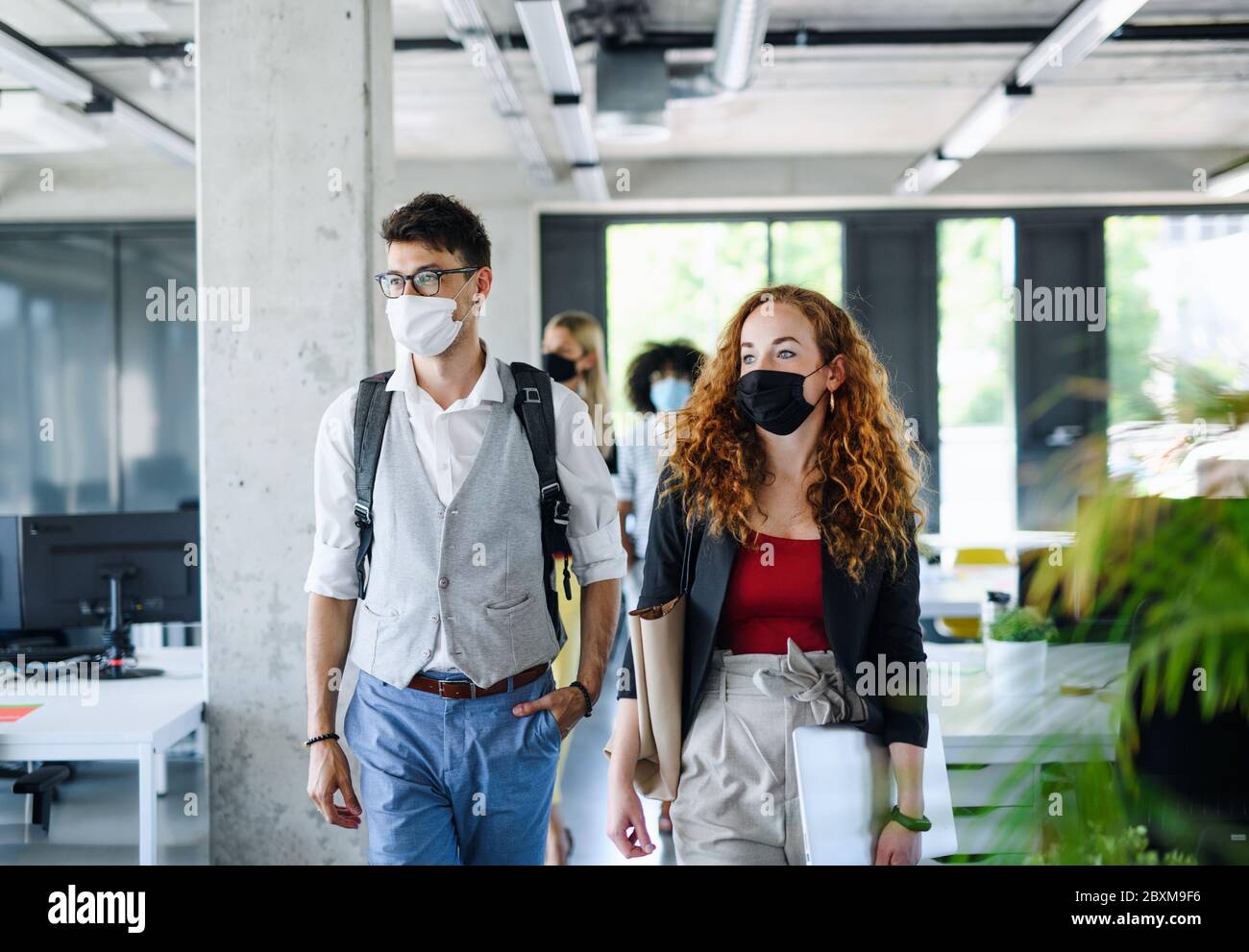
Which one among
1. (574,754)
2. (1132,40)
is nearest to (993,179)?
(1132,40)

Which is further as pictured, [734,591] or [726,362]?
[726,362]

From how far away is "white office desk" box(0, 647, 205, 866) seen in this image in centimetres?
258

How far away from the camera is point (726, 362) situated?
194cm

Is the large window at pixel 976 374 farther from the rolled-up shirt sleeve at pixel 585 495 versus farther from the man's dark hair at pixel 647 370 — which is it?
the rolled-up shirt sleeve at pixel 585 495

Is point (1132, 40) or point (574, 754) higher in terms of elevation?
point (1132, 40)

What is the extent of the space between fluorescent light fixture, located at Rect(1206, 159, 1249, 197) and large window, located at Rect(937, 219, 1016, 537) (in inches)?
61.8

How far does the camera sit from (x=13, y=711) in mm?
2834

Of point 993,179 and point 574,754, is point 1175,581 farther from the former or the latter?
point 993,179

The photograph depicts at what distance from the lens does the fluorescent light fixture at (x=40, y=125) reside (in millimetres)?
6191

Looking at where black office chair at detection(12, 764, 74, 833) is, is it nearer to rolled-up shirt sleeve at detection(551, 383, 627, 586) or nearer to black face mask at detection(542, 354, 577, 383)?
rolled-up shirt sleeve at detection(551, 383, 627, 586)

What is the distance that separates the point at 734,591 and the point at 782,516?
156 millimetres

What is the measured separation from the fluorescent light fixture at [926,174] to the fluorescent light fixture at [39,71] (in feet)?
16.8
